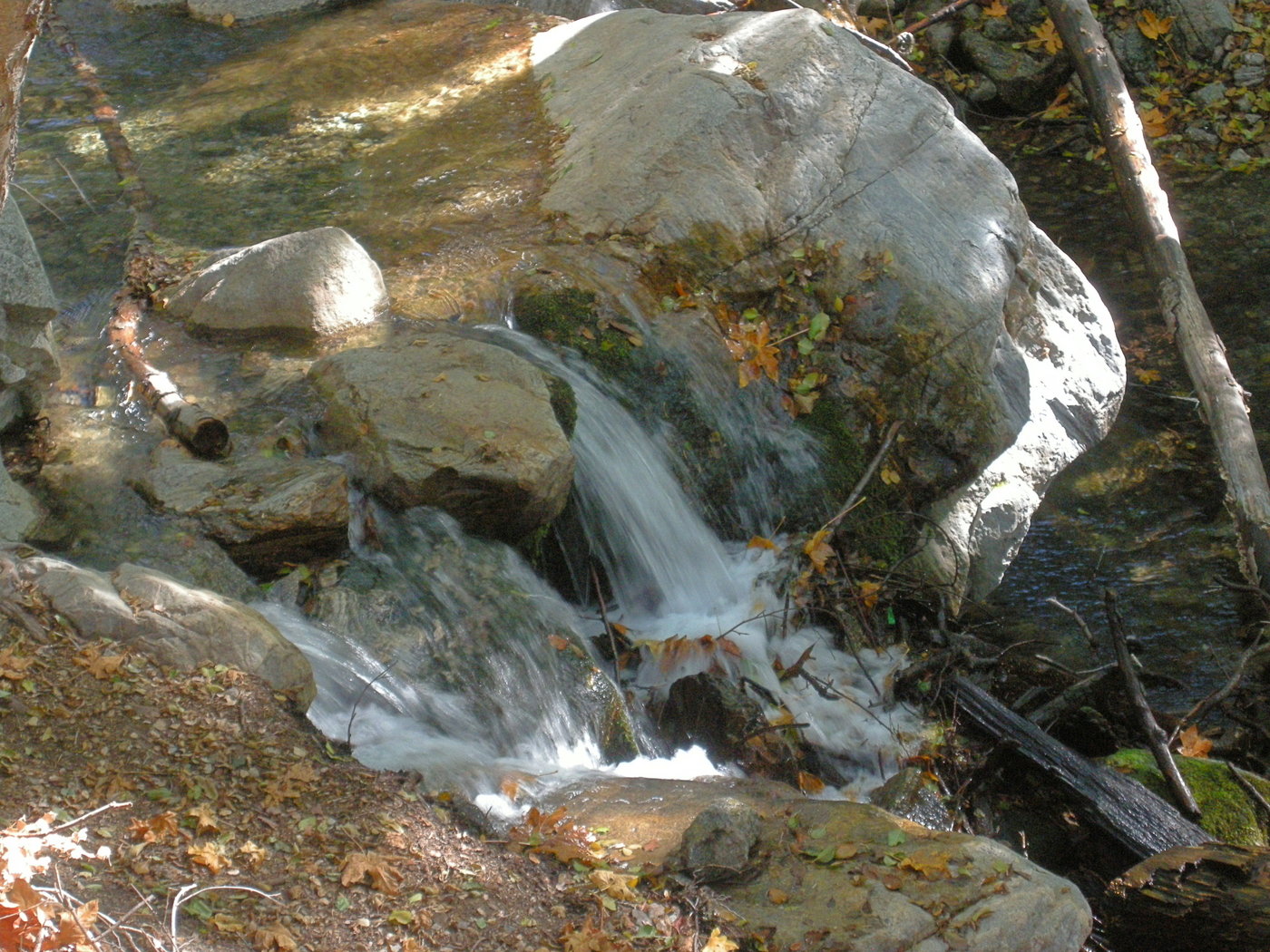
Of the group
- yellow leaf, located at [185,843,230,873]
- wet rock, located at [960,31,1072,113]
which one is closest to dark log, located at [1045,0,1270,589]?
wet rock, located at [960,31,1072,113]

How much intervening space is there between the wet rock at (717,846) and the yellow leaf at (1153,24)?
429 inches

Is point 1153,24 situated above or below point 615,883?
above

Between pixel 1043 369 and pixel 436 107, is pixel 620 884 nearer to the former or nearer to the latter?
pixel 1043 369

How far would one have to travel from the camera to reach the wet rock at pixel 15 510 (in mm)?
4410

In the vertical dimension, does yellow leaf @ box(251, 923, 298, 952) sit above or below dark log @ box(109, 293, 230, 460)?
below

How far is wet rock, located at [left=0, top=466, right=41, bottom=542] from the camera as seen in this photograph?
14.5ft

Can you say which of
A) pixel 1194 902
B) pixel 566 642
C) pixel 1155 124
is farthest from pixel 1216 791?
pixel 1155 124

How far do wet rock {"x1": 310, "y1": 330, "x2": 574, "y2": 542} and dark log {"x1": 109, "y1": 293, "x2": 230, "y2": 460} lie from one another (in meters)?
0.45

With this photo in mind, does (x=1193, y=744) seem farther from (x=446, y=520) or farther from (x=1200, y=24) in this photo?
(x=1200, y=24)

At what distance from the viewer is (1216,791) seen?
5129 mm

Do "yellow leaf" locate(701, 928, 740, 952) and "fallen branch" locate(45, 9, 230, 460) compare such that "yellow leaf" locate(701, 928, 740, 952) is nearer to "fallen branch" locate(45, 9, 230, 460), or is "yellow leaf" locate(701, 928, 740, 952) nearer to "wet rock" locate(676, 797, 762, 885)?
"wet rock" locate(676, 797, 762, 885)

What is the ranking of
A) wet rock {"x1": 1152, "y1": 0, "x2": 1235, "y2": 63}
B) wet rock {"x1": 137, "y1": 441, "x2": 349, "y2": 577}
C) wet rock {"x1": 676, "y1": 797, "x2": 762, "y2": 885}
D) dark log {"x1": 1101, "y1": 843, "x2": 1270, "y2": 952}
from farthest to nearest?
wet rock {"x1": 1152, "y1": 0, "x2": 1235, "y2": 63} < wet rock {"x1": 137, "y1": 441, "x2": 349, "y2": 577} < dark log {"x1": 1101, "y1": 843, "x2": 1270, "y2": 952} < wet rock {"x1": 676, "y1": 797, "x2": 762, "y2": 885}

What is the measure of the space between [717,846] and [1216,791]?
9.18 feet

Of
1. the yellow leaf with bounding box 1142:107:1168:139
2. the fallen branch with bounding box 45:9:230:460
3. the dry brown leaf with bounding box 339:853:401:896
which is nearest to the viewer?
the dry brown leaf with bounding box 339:853:401:896
